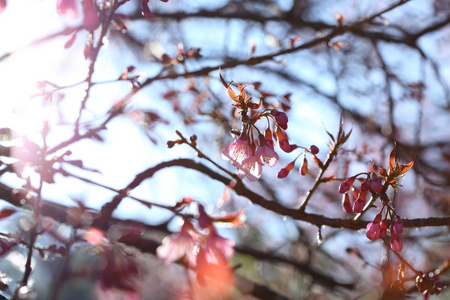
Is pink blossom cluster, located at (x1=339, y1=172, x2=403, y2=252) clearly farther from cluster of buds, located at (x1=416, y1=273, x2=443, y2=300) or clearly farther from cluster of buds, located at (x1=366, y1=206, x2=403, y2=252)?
cluster of buds, located at (x1=416, y1=273, x2=443, y2=300)

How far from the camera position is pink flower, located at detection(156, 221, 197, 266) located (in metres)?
1.10

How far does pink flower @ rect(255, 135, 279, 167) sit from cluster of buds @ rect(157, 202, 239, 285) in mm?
196

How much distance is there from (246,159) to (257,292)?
1.07 metres

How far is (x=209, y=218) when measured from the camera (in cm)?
109

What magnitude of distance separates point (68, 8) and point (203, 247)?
798mm

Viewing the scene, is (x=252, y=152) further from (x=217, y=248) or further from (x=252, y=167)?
(x=217, y=248)

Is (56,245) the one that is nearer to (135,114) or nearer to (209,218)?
(209,218)

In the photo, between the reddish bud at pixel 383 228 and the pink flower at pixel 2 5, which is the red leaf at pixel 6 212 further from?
the reddish bud at pixel 383 228

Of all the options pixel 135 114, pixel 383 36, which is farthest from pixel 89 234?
pixel 383 36

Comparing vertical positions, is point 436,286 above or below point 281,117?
below

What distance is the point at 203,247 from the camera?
1118mm

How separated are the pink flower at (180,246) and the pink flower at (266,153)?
0.95 feet

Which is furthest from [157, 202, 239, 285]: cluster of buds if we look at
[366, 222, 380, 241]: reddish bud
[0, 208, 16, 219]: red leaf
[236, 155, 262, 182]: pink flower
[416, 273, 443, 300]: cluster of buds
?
[416, 273, 443, 300]: cluster of buds

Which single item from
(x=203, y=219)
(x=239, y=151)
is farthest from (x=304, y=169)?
(x=203, y=219)
